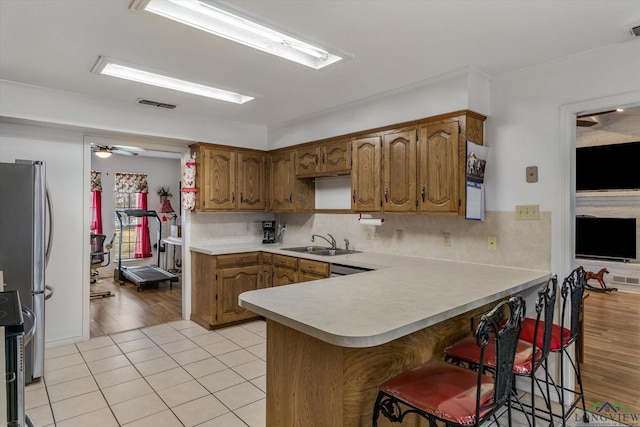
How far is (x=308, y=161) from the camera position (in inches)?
Result: 168

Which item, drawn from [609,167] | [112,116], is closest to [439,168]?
[112,116]

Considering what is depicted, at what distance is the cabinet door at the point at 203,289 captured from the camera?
409 cm

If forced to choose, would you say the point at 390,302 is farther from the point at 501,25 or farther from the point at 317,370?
the point at 501,25

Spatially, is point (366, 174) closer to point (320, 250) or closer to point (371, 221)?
point (371, 221)

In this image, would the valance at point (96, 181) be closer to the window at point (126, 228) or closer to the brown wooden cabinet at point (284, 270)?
the window at point (126, 228)

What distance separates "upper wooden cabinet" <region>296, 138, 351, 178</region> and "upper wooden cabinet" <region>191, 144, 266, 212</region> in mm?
658

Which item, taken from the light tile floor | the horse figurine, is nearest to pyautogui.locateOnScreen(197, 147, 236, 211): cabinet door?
the light tile floor

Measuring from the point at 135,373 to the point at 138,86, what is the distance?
8.02ft

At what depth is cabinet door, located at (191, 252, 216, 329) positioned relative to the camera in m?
4.09

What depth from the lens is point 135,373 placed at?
10.0ft

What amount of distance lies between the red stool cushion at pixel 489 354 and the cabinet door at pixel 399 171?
1384 millimetres

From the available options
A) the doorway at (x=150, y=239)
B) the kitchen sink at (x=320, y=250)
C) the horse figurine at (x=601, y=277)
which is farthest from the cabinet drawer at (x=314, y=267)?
the horse figurine at (x=601, y=277)

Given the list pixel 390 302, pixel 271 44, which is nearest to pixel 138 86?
pixel 271 44

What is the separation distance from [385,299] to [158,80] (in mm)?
2665
